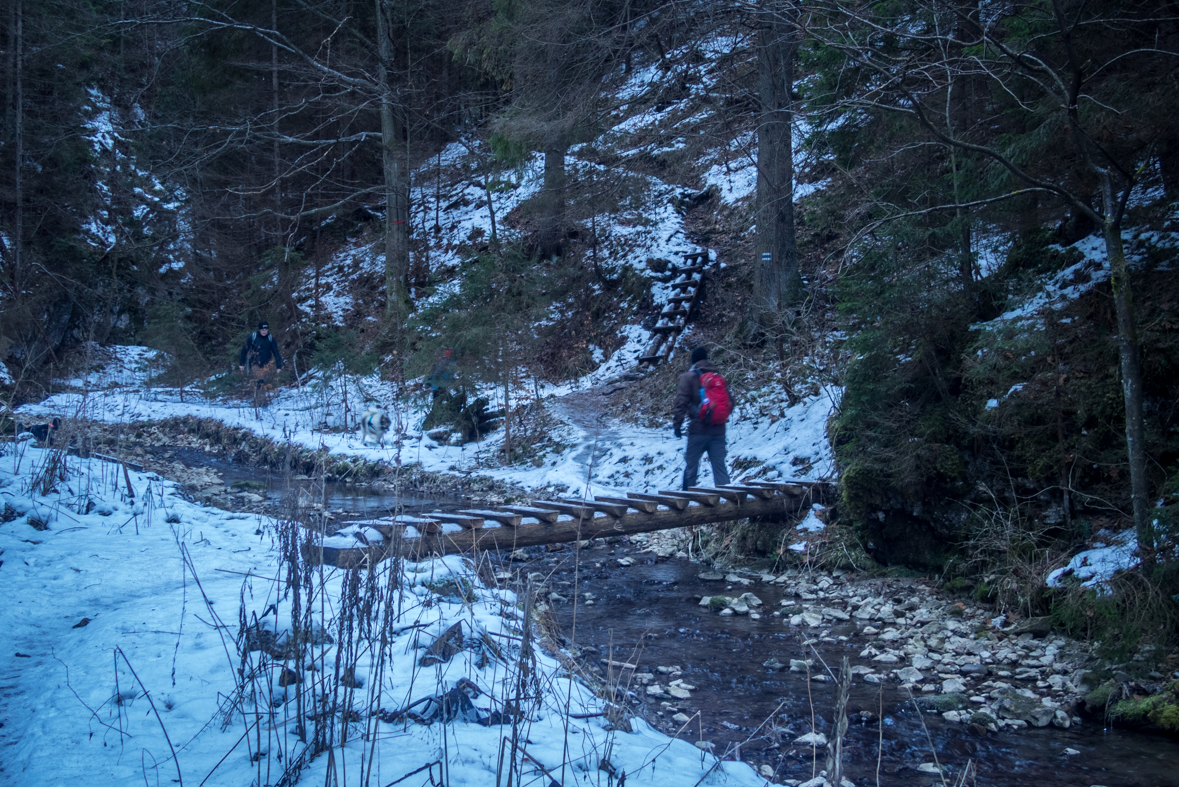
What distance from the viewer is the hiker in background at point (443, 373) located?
505 inches

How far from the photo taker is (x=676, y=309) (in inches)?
610

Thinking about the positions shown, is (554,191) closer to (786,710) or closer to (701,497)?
(701,497)

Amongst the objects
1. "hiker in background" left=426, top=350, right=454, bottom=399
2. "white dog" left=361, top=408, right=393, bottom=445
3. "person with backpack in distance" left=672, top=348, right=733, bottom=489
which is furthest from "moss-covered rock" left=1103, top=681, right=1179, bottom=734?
"white dog" left=361, top=408, right=393, bottom=445

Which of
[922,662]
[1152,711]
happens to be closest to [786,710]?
[922,662]

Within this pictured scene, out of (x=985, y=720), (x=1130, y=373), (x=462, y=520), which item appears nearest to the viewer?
(x=985, y=720)

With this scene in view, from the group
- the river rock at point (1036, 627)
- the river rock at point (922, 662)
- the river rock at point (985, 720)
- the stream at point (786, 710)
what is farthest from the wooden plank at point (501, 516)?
the river rock at point (1036, 627)

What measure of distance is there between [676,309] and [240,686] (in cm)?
1341

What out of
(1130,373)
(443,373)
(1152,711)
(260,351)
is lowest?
(1152,711)

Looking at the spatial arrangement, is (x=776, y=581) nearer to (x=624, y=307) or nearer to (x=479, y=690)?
(x=479, y=690)

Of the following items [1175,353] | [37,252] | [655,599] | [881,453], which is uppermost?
[37,252]

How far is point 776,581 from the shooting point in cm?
715

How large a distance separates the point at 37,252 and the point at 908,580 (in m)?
23.9

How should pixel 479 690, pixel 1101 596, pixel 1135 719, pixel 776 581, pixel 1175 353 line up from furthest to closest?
pixel 776 581 → pixel 1175 353 → pixel 1101 596 → pixel 1135 719 → pixel 479 690

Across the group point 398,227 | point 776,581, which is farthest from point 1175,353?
point 398,227
